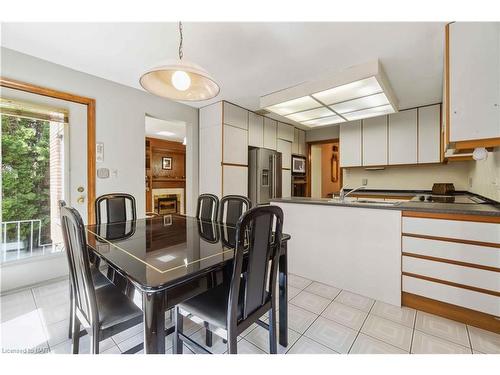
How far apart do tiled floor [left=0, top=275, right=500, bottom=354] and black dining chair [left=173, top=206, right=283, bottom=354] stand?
34cm

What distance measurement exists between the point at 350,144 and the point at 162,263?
4.23 metres

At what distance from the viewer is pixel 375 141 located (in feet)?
13.7

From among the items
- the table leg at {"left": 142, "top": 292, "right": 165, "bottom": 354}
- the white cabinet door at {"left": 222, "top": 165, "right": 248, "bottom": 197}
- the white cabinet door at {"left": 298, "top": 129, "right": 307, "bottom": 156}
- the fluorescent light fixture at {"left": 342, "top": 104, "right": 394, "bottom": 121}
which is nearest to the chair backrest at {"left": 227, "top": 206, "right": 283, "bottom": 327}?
the table leg at {"left": 142, "top": 292, "right": 165, "bottom": 354}

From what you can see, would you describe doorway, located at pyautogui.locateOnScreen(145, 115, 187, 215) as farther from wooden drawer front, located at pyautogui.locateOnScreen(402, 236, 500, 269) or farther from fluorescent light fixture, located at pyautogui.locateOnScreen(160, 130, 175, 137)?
wooden drawer front, located at pyautogui.locateOnScreen(402, 236, 500, 269)

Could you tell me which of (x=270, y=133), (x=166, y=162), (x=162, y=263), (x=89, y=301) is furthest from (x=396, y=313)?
(x=166, y=162)

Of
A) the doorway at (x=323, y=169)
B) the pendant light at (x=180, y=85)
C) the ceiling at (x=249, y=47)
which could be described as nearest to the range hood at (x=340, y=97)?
the ceiling at (x=249, y=47)

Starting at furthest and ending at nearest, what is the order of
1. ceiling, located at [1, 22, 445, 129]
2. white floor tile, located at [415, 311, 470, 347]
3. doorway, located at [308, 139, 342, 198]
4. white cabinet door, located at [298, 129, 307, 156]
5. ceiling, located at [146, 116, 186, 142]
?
doorway, located at [308, 139, 342, 198], white cabinet door, located at [298, 129, 307, 156], ceiling, located at [146, 116, 186, 142], ceiling, located at [1, 22, 445, 129], white floor tile, located at [415, 311, 470, 347]

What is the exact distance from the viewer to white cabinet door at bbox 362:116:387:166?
4.09 metres

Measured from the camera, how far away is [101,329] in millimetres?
1117
